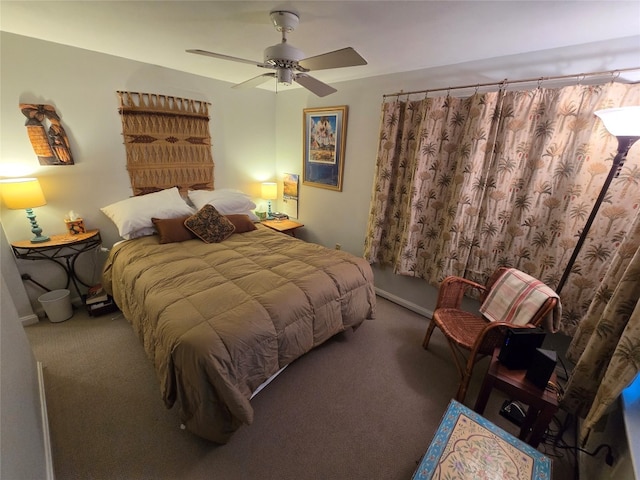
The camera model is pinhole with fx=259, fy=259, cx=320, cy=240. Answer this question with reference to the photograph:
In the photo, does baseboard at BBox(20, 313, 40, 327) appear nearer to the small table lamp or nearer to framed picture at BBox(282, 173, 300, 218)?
the small table lamp

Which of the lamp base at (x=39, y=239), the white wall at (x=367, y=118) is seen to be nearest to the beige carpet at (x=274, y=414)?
the lamp base at (x=39, y=239)

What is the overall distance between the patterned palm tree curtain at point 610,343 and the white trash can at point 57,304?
12.6 ft

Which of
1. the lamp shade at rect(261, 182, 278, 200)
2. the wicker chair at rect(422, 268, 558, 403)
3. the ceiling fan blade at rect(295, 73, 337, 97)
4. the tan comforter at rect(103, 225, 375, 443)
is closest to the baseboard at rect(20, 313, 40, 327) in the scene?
the tan comforter at rect(103, 225, 375, 443)

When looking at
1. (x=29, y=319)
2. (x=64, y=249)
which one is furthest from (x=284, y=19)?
(x=29, y=319)

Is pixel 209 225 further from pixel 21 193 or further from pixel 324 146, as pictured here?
pixel 324 146

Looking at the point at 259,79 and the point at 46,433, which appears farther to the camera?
the point at 259,79

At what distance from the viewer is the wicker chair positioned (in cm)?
160

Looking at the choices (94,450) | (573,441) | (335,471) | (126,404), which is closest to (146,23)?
(126,404)

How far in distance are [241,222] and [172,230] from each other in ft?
2.27

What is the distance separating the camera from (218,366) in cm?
131

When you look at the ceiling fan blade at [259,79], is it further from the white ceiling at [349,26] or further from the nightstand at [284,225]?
the nightstand at [284,225]

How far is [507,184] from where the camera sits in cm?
205

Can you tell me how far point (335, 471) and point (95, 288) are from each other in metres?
2.75

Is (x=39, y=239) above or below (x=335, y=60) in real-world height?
below
